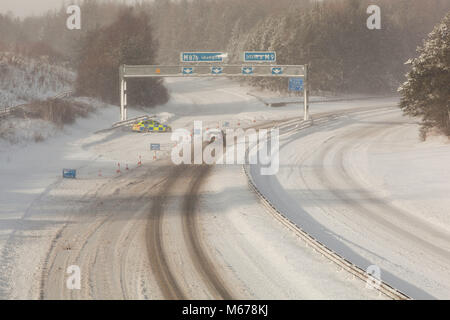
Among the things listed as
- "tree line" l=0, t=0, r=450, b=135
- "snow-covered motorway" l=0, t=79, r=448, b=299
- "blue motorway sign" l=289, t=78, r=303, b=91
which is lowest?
"snow-covered motorway" l=0, t=79, r=448, b=299

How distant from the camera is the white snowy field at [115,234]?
14.1m

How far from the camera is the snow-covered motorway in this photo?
14078 millimetres

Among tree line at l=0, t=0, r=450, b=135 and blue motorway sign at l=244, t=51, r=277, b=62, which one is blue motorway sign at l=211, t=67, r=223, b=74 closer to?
blue motorway sign at l=244, t=51, r=277, b=62

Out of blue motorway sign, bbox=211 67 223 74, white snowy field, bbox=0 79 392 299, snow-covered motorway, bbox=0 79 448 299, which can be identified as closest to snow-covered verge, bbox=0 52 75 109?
blue motorway sign, bbox=211 67 223 74

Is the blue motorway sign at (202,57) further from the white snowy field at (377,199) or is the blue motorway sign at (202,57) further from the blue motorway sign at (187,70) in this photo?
the white snowy field at (377,199)

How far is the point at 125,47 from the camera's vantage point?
220 feet

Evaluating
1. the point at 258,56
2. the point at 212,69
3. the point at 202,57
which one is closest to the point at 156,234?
the point at 212,69

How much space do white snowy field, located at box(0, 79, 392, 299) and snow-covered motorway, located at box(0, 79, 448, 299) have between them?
4cm

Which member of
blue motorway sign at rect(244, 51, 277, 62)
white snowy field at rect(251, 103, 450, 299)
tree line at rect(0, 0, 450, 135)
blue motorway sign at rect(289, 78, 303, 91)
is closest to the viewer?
white snowy field at rect(251, 103, 450, 299)

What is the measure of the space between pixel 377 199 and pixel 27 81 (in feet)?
181

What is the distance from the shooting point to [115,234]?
18547 mm

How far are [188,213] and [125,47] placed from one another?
49.9 metres

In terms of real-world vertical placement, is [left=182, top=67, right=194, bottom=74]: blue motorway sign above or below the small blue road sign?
above

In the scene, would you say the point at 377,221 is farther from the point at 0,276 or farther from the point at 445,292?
the point at 0,276
